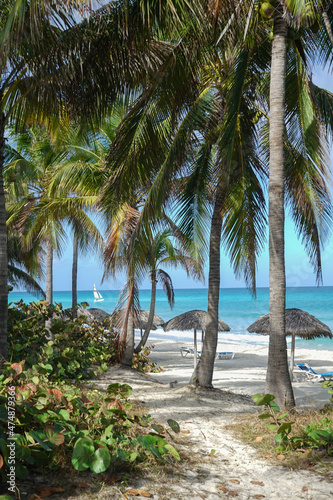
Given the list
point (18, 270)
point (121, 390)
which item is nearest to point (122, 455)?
point (121, 390)

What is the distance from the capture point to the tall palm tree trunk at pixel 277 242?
230 inches

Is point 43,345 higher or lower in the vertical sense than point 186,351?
higher

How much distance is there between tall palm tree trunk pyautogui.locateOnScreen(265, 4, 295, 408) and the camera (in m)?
5.84

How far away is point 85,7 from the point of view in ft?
16.2

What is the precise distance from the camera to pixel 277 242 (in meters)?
5.97

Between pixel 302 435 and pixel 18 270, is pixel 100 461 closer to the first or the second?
pixel 302 435

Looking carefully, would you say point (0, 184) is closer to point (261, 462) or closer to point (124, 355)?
A: point (261, 462)

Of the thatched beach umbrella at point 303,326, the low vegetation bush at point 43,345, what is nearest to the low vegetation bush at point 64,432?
the low vegetation bush at point 43,345

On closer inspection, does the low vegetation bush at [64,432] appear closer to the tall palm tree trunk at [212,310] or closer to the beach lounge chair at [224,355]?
the tall palm tree trunk at [212,310]

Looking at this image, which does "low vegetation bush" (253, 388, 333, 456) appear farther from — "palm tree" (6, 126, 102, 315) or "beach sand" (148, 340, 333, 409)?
"palm tree" (6, 126, 102, 315)

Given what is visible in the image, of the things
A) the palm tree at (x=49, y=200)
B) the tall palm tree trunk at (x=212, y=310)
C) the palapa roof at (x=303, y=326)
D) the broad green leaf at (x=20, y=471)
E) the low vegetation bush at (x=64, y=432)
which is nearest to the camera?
the broad green leaf at (x=20, y=471)

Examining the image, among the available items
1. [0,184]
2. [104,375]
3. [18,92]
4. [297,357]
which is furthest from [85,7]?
Result: [297,357]

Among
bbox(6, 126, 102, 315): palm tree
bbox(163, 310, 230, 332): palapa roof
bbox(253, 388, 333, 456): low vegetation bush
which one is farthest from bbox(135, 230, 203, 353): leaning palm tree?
bbox(253, 388, 333, 456): low vegetation bush

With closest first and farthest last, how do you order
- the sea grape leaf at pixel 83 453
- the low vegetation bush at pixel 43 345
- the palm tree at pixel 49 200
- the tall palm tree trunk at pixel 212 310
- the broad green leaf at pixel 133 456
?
the sea grape leaf at pixel 83 453 < the broad green leaf at pixel 133 456 < the low vegetation bush at pixel 43 345 < the tall palm tree trunk at pixel 212 310 < the palm tree at pixel 49 200
